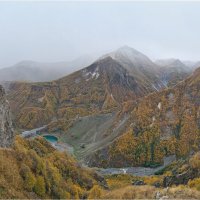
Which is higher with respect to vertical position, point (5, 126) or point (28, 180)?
point (5, 126)

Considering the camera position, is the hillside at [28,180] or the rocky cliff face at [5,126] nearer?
the hillside at [28,180]

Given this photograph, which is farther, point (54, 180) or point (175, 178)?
point (175, 178)

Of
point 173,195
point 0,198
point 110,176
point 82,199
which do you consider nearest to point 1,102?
point 82,199

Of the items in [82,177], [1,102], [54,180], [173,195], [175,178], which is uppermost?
[1,102]

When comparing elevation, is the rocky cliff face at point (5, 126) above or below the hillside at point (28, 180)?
above

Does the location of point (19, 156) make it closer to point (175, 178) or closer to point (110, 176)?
point (175, 178)

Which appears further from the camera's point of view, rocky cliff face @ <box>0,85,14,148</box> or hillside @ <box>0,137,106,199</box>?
rocky cliff face @ <box>0,85,14,148</box>

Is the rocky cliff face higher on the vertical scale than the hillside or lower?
higher

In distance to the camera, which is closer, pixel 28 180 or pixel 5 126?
pixel 28 180
